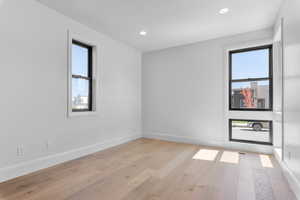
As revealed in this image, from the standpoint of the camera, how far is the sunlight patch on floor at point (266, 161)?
9.76ft

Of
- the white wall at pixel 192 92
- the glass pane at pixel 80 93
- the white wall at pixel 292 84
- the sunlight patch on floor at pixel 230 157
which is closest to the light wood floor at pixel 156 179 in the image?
the sunlight patch on floor at pixel 230 157

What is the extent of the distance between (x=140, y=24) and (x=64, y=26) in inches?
58.3

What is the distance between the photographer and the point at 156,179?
2.43m

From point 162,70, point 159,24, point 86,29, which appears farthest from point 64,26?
point 162,70

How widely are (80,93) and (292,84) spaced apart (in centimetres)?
367

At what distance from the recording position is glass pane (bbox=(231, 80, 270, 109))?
380cm

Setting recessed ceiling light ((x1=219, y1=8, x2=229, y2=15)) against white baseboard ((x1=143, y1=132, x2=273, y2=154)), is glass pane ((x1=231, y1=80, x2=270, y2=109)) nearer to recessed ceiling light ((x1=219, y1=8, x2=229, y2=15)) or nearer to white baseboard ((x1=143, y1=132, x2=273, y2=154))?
white baseboard ((x1=143, y1=132, x2=273, y2=154))

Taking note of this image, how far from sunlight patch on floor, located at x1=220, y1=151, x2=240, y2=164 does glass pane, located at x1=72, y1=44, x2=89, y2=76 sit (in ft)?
11.3

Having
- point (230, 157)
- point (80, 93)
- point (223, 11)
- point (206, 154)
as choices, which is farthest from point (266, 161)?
point (80, 93)

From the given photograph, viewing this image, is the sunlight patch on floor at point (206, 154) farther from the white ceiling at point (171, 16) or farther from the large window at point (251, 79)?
the white ceiling at point (171, 16)

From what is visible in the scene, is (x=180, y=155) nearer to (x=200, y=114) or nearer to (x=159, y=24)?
(x=200, y=114)

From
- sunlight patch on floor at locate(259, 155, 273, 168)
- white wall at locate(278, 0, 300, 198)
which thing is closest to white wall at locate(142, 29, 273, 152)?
sunlight patch on floor at locate(259, 155, 273, 168)

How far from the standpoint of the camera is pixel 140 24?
354 cm

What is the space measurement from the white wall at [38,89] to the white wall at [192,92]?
1.66m
